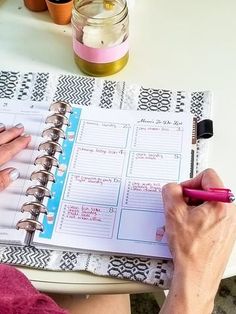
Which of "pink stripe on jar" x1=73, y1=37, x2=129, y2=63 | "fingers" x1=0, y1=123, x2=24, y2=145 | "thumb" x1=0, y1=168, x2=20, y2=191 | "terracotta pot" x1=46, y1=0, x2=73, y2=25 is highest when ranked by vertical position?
"terracotta pot" x1=46, y1=0, x2=73, y2=25

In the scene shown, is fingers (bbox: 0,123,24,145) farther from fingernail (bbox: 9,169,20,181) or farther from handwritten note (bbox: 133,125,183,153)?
handwritten note (bbox: 133,125,183,153)

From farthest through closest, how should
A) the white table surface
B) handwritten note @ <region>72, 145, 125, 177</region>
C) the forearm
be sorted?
1. the white table surface
2. handwritten note @ <region>72, 145, 125, 177</region>
3. the forearm

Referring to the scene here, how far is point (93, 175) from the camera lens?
0.78m

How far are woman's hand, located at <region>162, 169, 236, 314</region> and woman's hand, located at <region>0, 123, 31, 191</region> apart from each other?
8.5 inches

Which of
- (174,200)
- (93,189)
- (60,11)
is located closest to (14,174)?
(93,189)

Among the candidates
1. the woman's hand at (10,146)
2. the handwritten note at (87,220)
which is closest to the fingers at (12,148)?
the woman's hand at (10,146)

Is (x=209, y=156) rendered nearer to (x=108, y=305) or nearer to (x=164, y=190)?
(x=164, y=190)

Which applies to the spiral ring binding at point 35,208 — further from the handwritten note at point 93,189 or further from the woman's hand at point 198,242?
the woman's hand at point 198,242

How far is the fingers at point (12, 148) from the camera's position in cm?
79

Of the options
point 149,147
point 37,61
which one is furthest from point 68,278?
point 37,61

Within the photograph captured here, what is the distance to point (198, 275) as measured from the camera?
688 mm

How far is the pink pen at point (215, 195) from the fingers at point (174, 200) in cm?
2

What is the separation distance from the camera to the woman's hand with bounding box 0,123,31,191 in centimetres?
77

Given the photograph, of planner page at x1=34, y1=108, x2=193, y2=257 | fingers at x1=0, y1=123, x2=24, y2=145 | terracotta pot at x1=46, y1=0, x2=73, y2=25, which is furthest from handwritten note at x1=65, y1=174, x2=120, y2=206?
terracotta pot at x1=46, y1=0, x2=73, y2=25
